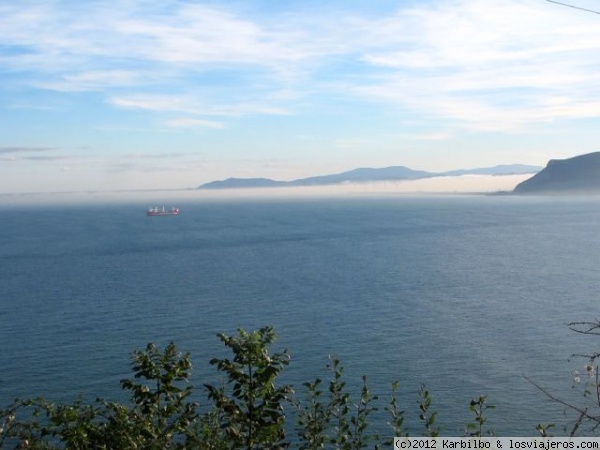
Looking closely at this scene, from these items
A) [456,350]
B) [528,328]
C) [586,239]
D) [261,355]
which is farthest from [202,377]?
[586,239]

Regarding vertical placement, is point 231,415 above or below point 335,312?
above

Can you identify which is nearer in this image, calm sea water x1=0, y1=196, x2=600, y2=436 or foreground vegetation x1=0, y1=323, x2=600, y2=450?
foreground vegetation x1=0, y1=323, x2=600, y2=450

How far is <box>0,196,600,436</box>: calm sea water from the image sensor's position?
30.5 metres

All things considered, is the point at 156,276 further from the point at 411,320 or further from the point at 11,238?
the point at 11,238

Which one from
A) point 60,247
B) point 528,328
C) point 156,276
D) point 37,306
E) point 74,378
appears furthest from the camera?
point 60,247

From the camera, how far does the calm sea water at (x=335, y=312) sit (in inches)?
1199

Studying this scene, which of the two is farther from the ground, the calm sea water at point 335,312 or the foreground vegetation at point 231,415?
the foreground vegetation at point 231,415

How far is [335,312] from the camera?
147 feet

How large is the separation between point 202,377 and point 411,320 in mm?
16898

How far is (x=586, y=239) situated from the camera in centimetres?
9638

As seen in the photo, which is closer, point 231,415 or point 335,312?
point 231,415

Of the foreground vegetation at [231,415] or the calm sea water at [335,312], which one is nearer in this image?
the foreground vegetation at [231,415]

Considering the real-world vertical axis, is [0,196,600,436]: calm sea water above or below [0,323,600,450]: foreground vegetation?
below

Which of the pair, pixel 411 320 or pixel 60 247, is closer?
pixel 411 320
